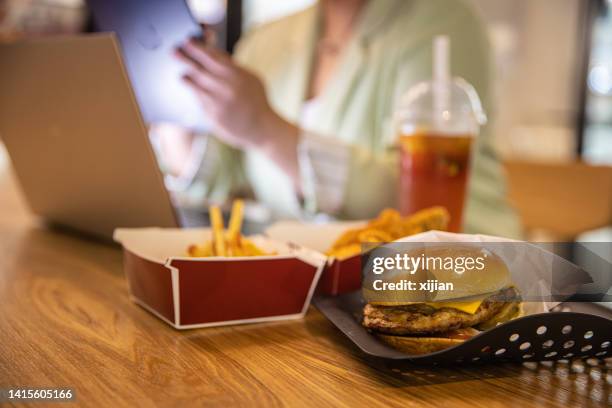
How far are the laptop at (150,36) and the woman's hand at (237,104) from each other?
0.02 metres

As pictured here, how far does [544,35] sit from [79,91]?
477cm

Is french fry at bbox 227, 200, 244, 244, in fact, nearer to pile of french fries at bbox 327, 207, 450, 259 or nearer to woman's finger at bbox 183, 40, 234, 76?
pile of french fries at bbox 327, 207, 450, 259

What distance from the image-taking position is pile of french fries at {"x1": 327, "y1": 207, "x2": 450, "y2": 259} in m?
0.70

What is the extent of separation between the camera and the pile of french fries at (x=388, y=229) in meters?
0.70

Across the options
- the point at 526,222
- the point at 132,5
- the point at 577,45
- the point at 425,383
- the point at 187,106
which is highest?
the point at 577,45

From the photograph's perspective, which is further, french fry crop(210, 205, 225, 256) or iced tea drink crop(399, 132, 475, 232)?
iced tea drink crop(399, 132, 475, 232)

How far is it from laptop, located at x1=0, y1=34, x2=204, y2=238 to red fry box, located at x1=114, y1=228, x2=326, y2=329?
23cm

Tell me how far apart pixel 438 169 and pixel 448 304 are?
546 millimetres

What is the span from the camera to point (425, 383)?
498mm

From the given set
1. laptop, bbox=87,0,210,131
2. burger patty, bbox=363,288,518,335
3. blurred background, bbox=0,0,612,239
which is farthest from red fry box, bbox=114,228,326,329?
blurred background, bbox=0,0,612,239

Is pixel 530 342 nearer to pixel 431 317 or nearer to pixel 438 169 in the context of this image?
pixel 431 317

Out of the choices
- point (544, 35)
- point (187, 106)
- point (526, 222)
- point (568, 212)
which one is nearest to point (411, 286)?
point (187, 106)

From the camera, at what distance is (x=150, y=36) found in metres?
0.98

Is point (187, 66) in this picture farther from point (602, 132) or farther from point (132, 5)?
point (602, 132)
